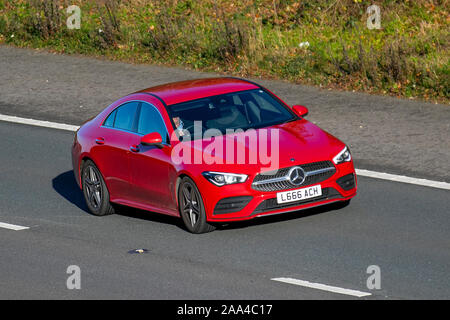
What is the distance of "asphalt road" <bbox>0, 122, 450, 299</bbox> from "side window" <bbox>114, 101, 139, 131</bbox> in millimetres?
1151

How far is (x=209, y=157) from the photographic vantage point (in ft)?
40.1

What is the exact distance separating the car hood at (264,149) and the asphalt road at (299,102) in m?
2.63

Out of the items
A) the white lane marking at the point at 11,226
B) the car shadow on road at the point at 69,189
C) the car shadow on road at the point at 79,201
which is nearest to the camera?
the white lane marking at the point at 11,226

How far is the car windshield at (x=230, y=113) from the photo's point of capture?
42.7ft

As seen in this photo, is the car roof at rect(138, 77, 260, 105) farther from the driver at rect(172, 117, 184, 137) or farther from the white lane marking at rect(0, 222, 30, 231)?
the white lane marking at rect(0, 222, 30, 231)

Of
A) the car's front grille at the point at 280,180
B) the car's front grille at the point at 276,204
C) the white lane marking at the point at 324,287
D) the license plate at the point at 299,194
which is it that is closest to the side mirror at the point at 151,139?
the car's front grille at the point at 280,180

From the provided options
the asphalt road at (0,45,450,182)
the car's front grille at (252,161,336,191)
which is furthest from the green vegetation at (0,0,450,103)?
the car's front grille at (252,161,336,191)

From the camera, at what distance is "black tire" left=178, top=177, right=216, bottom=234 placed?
483 inches

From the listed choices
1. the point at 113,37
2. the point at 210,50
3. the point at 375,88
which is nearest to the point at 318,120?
the point at 375,88

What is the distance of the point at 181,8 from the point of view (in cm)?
2550

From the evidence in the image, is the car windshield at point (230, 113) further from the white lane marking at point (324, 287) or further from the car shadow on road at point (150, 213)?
the white lane marking at point (324, 287)

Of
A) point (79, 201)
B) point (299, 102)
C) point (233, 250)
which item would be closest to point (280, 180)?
point (233, 250)

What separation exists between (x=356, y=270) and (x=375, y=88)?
905 centimetres

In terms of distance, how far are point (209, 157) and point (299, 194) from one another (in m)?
1.08
